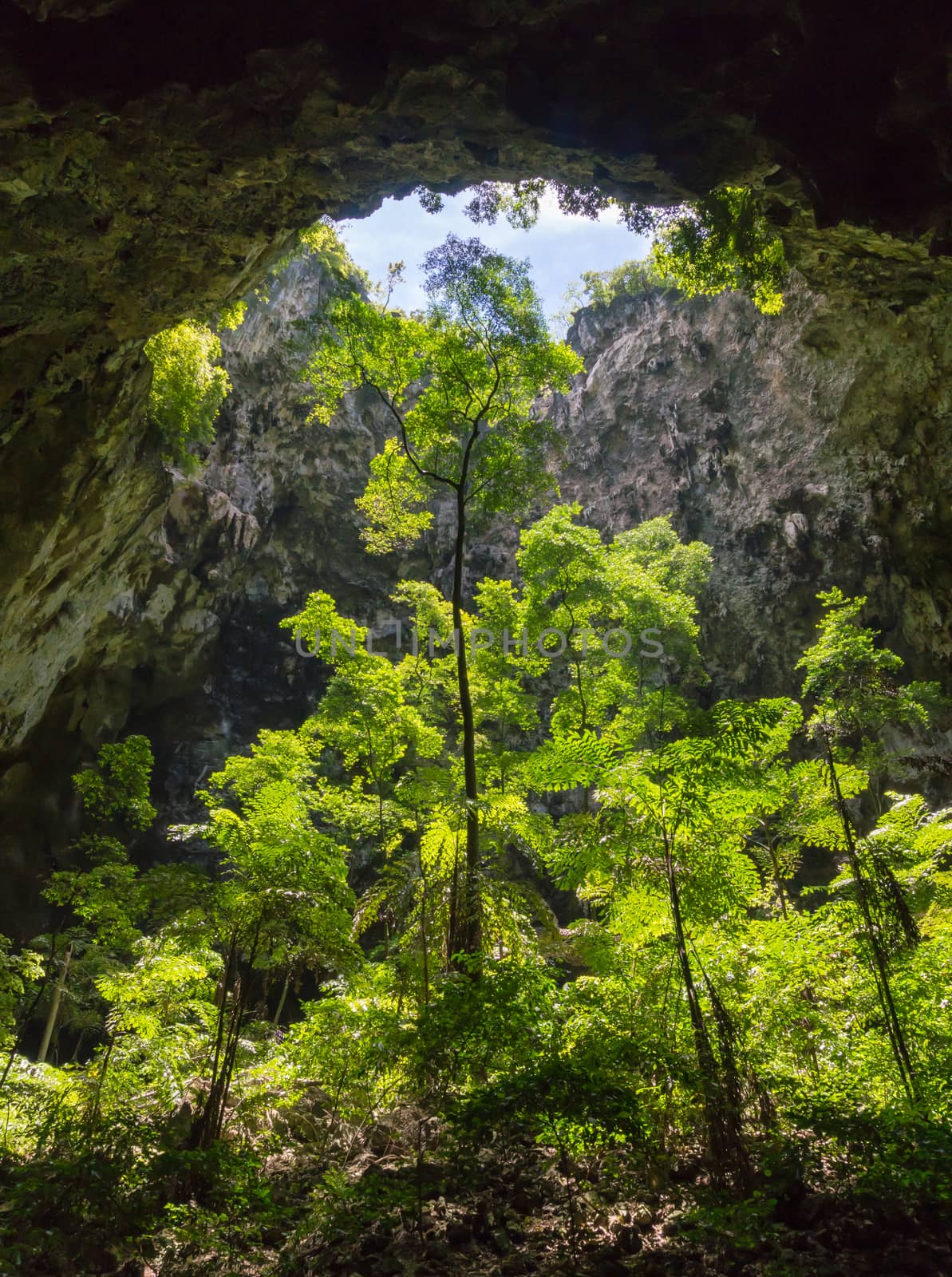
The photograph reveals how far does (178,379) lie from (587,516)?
18.3 meters

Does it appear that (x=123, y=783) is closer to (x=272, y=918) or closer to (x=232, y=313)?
(x=272, y=918)

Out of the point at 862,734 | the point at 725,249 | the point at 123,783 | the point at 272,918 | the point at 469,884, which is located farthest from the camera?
the point at 725,249

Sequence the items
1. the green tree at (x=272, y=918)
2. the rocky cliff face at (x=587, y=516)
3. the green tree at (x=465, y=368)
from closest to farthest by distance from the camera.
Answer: the green tree at (x=272, y=918), the green tree at (x=465, y=368), the rocky cliff face at (x=587, y=516)

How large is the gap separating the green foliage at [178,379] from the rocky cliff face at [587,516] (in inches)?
35.6

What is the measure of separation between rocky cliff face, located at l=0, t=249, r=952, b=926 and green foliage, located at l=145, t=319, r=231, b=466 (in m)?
0.90

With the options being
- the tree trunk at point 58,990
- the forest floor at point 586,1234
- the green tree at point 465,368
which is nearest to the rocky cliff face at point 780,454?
the green tree at point 465,368

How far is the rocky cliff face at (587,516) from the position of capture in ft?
38.5

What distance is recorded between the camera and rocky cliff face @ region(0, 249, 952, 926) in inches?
462

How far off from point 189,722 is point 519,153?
19.0 meters

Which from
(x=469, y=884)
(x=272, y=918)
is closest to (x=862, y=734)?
(x=469, y=884)

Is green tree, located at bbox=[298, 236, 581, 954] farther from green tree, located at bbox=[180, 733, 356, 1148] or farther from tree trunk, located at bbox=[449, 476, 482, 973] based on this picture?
green tree, located at bbox=[180, 733, 356, 1148]

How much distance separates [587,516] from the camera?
2723 cm

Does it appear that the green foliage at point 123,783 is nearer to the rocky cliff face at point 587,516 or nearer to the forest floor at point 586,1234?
the rocky cliff face at point 587,516

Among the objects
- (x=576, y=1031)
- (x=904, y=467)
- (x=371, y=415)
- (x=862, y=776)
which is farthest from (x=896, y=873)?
(x=371, y=415)
